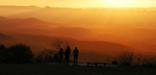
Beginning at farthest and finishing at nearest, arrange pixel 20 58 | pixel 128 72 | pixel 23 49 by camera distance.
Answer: pixel 23 49 < pixel 20 58 < pixel 128 72

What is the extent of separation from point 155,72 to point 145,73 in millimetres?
1670

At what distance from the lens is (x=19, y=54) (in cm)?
7225

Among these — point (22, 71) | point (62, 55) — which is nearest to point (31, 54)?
point (62, 55)

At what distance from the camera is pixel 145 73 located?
125 ft

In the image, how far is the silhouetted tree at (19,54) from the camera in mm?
68906

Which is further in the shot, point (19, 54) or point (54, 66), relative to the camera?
point (19, 54)

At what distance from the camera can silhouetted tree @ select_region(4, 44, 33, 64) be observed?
226 ft

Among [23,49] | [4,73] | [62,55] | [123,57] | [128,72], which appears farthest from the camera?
[23,49]

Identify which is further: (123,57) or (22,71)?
(123,57)

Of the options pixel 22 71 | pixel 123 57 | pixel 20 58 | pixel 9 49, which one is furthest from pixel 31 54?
pixel 22 71

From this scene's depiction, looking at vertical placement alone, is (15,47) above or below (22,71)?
above

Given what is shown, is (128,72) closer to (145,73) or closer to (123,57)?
(145,73)

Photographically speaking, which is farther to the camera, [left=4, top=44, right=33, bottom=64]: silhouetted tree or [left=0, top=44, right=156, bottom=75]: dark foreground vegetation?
[left=4, top=44, right=33, bottom=64]: silhouetted tree

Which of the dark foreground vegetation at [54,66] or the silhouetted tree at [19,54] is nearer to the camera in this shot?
the dark foreground vegetation at [54,66]
